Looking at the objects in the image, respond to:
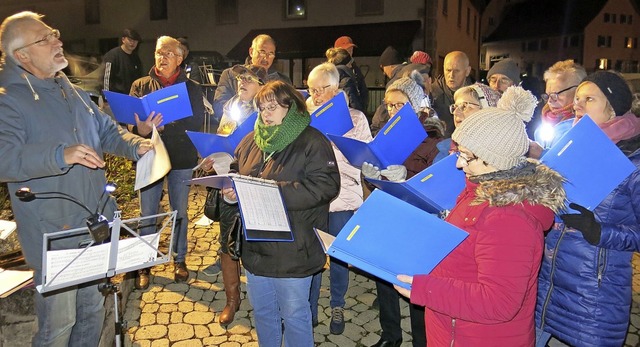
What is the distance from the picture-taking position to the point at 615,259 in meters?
2.72

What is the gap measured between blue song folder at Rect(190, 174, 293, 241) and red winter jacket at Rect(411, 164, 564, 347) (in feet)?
3.01

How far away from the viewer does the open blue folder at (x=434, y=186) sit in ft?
8.41

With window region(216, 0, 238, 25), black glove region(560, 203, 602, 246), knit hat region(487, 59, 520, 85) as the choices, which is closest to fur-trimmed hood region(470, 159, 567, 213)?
black glove region(560, 203, 602, 246)

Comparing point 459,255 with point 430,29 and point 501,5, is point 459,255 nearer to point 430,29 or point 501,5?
point 430,29

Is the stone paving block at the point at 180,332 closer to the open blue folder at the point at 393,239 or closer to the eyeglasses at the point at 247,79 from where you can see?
the eyeglasses at the point at 247,79

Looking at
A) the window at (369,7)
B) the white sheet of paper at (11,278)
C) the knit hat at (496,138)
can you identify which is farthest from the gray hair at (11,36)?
the window at (369,7)

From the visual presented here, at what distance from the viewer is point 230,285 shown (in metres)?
4.36

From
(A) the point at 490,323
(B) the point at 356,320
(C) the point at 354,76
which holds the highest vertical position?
(C) the point at 354,76

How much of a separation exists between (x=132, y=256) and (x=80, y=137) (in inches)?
37.0

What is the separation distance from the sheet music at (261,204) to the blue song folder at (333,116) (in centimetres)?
99

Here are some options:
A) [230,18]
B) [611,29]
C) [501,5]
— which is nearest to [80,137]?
[230,18]

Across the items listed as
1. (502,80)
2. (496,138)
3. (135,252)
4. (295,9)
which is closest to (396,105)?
(496,138)

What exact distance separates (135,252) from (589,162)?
7.52ft

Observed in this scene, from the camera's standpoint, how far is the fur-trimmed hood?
1895mm
